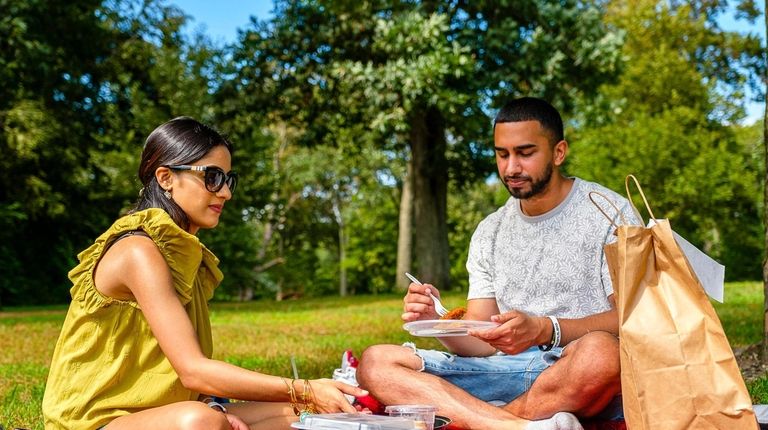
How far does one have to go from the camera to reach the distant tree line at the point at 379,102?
51.9 ft

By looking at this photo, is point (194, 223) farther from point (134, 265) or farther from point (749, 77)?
point (749, 77)

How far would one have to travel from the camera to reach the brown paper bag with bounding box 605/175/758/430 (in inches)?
113

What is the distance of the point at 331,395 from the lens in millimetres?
2803

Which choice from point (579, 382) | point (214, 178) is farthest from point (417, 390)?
point (214, 178)

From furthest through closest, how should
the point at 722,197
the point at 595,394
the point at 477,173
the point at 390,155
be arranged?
the point at 390,155
the point at 722,197
the point at 477,173
the point at 595,394

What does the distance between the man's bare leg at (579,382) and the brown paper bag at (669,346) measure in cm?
44

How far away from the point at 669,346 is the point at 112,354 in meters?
1.96

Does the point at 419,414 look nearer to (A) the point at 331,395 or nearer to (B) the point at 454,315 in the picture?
(A) the point at 331,395

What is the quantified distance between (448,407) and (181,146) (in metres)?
1.67

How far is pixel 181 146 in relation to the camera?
123 inches

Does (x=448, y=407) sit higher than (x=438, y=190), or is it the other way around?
(x=438, y=190)

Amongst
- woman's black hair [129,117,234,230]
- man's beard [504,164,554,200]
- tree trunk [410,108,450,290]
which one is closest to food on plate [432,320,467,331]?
man's beard [504,164,554,200]

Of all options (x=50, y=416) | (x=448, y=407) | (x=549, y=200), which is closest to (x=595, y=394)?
(x=448, y=407)

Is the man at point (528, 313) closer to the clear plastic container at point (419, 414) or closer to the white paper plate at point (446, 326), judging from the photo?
the white paper plate at point (446, 326)
